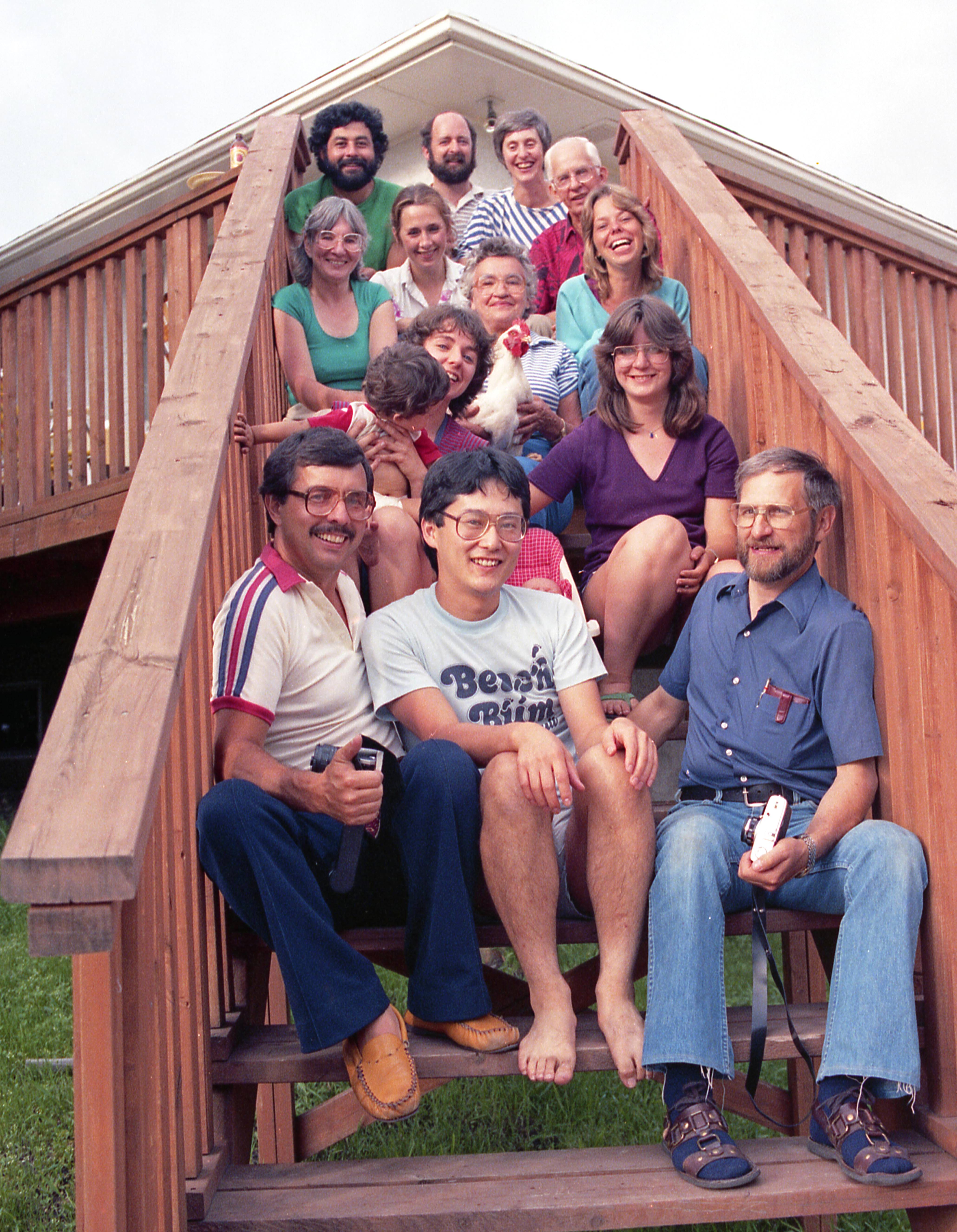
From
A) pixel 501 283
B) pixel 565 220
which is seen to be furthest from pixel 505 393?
pixel 565 220

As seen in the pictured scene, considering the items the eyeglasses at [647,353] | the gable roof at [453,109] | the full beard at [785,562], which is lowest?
the full beard at [785,562]

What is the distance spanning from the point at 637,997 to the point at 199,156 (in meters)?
5.10

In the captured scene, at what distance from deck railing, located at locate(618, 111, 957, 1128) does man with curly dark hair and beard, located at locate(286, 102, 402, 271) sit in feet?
6.26

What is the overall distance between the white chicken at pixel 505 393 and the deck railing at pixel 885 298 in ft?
4.35

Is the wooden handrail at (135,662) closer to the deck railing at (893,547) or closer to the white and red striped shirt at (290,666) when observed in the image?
the white and red striped shirt at (290,666)

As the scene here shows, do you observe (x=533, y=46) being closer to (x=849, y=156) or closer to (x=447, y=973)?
(x=447, y=973)

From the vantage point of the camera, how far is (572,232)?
14.3ft

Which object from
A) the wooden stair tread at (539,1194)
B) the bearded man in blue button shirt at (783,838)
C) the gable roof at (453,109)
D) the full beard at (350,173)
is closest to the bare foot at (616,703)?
the bearded man in blue button shirt at (783,838)

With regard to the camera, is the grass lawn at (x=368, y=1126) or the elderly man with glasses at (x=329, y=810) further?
the grass lawn at (x=368, y=1126)

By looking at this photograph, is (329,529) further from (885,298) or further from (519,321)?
(885,298)

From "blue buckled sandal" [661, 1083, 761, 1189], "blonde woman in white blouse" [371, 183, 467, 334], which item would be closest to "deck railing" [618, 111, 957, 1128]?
"blue buckled sandal" [661, 1083, 761, 1189]

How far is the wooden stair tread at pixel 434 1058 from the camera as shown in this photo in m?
1.73

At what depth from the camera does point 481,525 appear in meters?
2.17

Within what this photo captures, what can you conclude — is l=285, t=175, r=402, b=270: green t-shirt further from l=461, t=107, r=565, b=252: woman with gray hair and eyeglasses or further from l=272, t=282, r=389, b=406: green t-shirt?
l=272, t=282, r=389, b=406: green t-shirt
